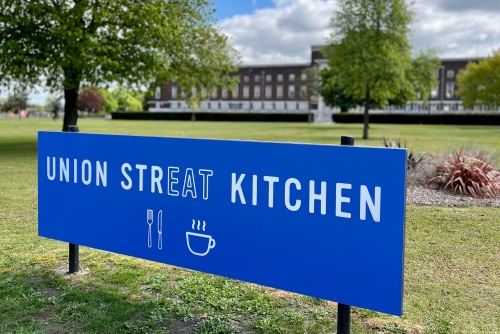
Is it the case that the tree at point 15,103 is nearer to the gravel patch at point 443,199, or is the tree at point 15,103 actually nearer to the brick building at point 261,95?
the brick building at point 261,95

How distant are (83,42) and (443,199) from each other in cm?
1321

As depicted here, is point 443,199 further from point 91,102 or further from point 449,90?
point 91,102

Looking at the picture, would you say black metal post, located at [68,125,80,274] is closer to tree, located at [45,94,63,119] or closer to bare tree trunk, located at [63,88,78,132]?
bare tree trunk, located at [63,88,78,132]

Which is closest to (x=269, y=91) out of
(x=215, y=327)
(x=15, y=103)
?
(x=15, y=103)

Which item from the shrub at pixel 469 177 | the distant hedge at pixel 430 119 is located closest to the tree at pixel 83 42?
the shrub at pixel 469 177

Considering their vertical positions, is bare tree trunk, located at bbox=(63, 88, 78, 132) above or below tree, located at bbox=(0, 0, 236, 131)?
below

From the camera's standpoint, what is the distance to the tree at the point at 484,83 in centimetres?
6084

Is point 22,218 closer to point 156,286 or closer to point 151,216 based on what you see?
point 156,286

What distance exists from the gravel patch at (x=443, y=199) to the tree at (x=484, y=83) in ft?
Answer: 190

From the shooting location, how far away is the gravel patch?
8.05 metres

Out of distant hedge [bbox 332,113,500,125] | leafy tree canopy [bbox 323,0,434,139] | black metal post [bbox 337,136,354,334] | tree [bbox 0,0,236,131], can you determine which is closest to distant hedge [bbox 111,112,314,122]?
distant hedge [bbox 332,113,500,125]

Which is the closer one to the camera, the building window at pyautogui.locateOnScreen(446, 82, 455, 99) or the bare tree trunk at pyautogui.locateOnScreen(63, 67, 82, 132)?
the bare tree trunk at pyautogui.locateOnScreen(63, 67, 82, 132)

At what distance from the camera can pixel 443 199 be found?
27.5 ft

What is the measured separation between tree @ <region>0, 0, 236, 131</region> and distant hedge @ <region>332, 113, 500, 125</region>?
150 ft
